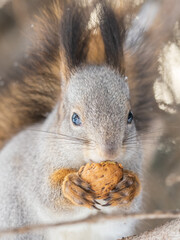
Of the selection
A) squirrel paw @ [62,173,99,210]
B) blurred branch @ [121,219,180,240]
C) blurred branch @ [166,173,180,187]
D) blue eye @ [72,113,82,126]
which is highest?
blue eye @ [72,113,82,126]

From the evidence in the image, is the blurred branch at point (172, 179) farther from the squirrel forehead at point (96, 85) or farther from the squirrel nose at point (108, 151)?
the squirrel nose at point (108, 151)

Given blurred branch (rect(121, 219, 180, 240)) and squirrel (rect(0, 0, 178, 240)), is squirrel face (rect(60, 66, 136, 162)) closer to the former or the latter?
squirrel (rect(0, 0, 178, 240))

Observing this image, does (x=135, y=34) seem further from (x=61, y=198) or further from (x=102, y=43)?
(x=61, y=198)

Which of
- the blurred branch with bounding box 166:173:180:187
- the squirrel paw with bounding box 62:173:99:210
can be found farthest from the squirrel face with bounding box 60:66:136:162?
the blurred branch with bounding box 166:173:180:187

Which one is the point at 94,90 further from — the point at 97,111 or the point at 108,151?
the point at 108,151

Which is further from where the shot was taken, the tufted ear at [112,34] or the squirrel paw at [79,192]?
the tufted ear at [112,34]

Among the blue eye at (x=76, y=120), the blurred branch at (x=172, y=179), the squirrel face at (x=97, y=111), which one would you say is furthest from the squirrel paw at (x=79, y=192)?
the blurred branch at (x=172, y=179)
